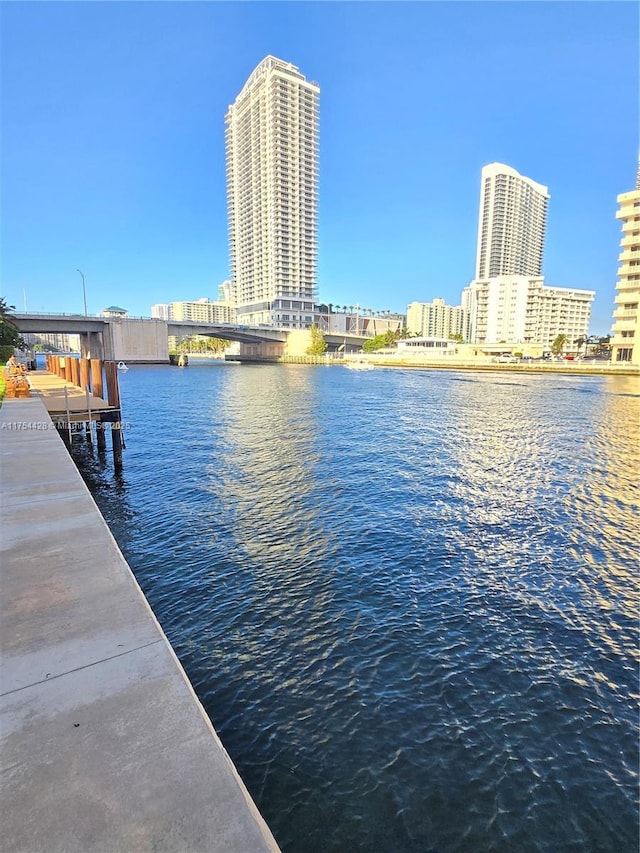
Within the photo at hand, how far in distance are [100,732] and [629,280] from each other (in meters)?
111

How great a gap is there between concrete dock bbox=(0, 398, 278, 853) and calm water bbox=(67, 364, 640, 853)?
250 centimetres

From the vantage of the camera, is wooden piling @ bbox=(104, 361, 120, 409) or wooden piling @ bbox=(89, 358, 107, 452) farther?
wooden piling @ bbox=(89, 358, 107, 452)

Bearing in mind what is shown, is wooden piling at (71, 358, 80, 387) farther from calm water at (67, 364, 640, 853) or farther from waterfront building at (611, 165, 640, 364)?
waterfront building at (611, 165, 640, 364)

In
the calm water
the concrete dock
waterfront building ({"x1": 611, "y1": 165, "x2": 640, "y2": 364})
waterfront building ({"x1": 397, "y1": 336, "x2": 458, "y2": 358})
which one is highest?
waterfront building ({"x1": 611, "y1": 165, "x2": 640, "y2": 364})

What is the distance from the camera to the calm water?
5.70 meters

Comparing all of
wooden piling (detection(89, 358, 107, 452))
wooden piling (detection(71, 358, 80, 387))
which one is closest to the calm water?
wooden piling (detection(89, 358, 107, 452))

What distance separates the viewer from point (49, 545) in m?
7.64

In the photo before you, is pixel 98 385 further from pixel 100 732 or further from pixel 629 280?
pixel 629 280

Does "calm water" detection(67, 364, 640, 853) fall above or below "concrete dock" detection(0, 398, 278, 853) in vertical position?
below

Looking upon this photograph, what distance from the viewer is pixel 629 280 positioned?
90.8 metres

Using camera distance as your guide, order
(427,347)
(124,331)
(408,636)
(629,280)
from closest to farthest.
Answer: (408,636) < (629,280) < (124,331) < (427,347)

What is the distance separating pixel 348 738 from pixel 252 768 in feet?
4.49

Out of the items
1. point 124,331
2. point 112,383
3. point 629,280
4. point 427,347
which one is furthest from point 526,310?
point 112,383

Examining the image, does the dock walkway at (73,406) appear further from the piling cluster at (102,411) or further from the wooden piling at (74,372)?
the wooden piling at (74,372)
